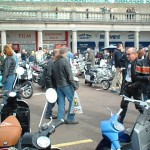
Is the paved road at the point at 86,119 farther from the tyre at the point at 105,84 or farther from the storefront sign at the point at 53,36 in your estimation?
the storefront sign at the point at 53,36

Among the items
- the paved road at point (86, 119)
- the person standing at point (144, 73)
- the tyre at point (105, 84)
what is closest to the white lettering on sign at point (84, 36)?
the tyre at point (105, 84)

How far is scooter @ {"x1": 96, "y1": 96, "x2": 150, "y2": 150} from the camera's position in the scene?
4281 millimetres

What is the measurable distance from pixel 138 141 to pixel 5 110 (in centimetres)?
224

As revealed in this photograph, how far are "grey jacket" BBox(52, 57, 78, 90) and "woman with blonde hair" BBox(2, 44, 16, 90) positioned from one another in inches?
71.8

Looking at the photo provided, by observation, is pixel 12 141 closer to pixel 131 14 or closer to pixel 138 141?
pixel 138 141

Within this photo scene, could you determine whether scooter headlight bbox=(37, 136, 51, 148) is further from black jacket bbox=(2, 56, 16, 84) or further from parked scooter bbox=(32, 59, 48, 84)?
parked scooter bbox=(32, 59, 48, 84)

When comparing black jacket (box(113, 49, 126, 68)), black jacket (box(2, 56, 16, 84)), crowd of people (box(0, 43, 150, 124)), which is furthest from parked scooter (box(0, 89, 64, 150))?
black jacket (box(113, 49, 126, 68))

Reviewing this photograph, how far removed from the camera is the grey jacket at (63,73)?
7320 mm

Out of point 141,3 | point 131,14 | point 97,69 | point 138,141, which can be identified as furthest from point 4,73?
point 141,3

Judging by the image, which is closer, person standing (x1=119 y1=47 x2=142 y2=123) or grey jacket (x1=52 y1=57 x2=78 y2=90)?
person standing (x1=119 y1=47 x2=142 y2=123)

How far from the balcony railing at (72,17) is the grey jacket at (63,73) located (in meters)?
20.8

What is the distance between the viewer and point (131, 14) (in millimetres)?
31203

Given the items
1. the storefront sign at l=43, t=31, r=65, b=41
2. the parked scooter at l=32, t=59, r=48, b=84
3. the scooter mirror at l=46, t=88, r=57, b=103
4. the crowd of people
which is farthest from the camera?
the storefront sign at l=43, t=31, r=65, b=41

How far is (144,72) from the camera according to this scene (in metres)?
6.41
